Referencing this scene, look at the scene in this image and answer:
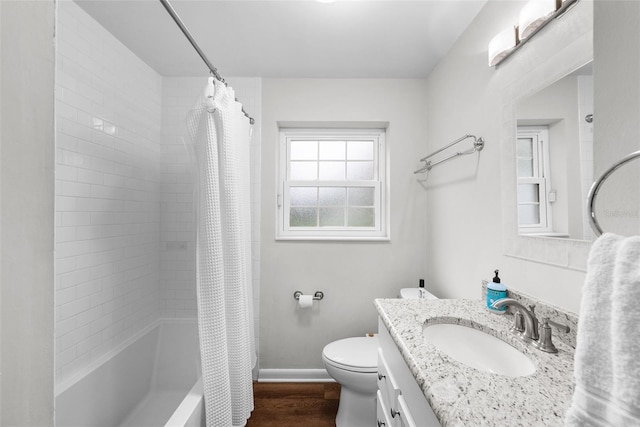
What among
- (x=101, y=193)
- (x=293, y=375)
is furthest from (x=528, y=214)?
(x=101, y=193)

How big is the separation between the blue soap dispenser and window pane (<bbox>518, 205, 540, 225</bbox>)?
265 mm

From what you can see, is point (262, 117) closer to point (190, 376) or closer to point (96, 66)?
point (96, 66)

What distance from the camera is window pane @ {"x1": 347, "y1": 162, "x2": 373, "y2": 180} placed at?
2.36 metres

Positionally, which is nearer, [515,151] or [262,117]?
[515,151]

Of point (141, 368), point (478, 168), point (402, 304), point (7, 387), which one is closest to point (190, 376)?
point (141, 368)

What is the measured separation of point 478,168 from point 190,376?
7.34ft

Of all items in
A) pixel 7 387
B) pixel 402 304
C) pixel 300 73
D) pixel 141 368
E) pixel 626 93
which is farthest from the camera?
pixel 300 73

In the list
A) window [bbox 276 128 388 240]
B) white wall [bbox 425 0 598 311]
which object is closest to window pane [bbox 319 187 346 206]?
window [bbox 276 128 388 240]

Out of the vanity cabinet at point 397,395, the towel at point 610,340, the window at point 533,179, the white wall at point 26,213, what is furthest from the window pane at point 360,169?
the white wall at point 26,213

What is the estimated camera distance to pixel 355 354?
1.70 metres

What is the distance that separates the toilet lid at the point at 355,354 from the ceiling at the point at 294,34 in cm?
188

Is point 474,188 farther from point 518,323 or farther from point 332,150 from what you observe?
point 332,150

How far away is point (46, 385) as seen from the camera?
27 cm

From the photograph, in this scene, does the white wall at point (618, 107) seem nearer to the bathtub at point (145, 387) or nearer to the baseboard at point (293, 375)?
the bathtub at point (145, 387)
